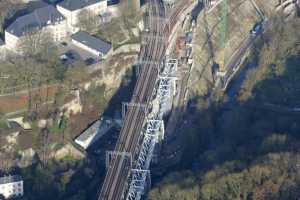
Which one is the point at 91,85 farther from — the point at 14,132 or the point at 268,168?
the point at 268,168

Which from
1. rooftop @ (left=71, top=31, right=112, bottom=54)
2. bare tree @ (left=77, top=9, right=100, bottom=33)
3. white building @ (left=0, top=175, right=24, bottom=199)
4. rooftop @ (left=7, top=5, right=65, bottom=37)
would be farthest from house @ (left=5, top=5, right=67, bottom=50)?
white building @ (left=0, top=175, right=24, bottom=199)

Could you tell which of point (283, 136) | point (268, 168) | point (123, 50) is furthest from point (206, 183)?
point (123, 50)

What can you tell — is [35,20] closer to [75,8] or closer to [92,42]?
[75,8]

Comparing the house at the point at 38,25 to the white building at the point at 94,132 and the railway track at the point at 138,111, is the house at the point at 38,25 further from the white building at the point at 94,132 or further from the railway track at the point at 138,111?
the white building at the point at 94,132

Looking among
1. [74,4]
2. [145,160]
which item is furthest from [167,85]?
[74,4]

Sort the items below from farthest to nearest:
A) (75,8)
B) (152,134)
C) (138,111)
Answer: (75,8) < (138,111) < (152,134)

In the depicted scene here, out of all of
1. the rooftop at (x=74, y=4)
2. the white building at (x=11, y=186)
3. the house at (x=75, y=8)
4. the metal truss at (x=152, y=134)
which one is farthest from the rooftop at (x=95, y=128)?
the rooftop at (x=74, y=4)
